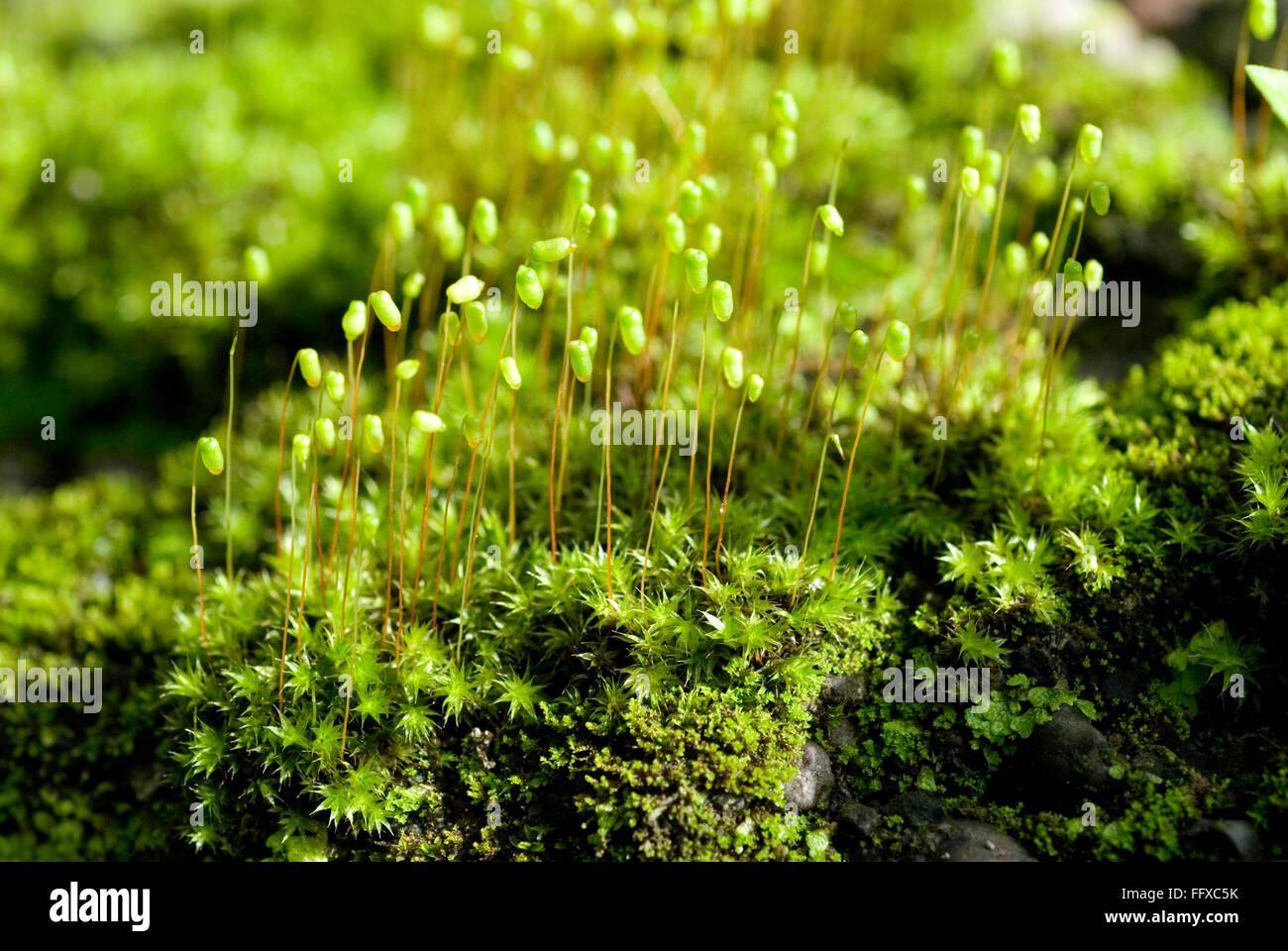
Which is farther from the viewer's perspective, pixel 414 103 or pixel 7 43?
pixel 7 43

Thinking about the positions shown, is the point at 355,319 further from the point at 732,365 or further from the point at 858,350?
the point at 858,350

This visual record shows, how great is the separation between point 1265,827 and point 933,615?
702mm

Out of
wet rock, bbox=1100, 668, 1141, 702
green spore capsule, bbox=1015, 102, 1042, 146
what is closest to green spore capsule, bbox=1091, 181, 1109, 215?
green spore capsule, bbox=1015, 102, 1042, 146

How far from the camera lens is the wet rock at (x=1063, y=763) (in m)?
1.99

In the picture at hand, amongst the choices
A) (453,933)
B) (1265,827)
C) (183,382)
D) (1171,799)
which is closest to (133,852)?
(453,933)

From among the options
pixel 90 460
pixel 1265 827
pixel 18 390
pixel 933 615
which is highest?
pixel 18 390

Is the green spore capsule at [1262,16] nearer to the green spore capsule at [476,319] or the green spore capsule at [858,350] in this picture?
the green spore capsule at [858,350]

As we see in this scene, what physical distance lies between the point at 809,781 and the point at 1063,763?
0.50 m

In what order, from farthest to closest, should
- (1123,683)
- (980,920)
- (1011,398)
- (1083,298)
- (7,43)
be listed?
(7,43) < (1083,298) < (1011,398) < (1123,683) < (980,920)

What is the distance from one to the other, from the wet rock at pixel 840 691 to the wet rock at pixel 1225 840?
0.64 m

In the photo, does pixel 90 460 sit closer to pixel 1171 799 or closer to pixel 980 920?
pixel 980 920

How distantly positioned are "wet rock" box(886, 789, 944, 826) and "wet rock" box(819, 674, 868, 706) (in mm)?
208

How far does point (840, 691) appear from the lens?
7.00ft

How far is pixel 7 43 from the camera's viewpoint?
13.3ft
